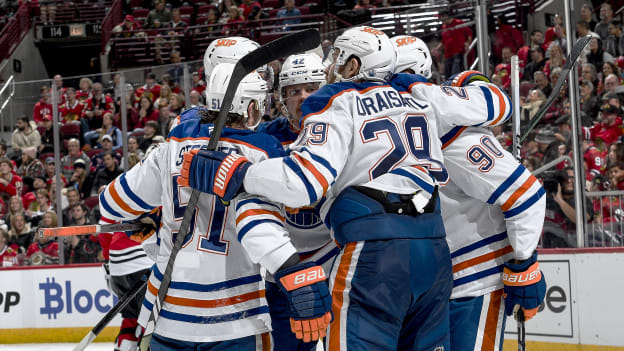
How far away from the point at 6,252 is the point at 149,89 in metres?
1.97

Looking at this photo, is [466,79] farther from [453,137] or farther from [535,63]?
[535,63]

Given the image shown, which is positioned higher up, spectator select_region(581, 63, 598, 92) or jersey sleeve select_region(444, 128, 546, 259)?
spectator select_region(581, 63, 598, 92)

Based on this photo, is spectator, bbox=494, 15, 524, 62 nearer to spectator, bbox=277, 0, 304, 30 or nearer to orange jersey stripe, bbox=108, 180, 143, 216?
orange jersey stripe, bbox=108, 180, 143, 216

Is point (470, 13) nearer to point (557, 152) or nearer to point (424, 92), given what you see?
point (557, 152)

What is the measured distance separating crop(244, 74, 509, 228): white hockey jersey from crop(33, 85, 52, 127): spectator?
5046mm

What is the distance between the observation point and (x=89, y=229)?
256cm

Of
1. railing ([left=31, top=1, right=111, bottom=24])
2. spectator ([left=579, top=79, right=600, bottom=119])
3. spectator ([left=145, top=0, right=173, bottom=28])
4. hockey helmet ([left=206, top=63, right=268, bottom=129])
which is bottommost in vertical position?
Result: spectator ([left=579, top=79, right=600, bottom=119])

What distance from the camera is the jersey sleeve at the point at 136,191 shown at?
7.56 feet

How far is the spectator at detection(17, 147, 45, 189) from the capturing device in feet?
23.2

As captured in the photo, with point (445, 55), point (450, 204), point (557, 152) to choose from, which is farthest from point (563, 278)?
point (450, 204)

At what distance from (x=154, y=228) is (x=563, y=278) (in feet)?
8.12

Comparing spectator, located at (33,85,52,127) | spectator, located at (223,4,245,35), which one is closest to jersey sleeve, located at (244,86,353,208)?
spectator, located at (33,85,52,127)

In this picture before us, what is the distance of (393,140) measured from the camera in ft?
6.95

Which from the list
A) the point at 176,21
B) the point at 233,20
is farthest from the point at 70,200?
the point at 176,21
